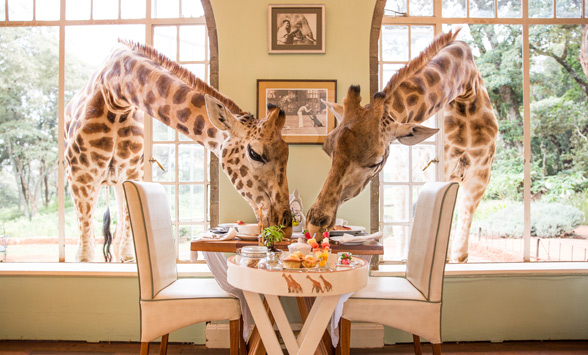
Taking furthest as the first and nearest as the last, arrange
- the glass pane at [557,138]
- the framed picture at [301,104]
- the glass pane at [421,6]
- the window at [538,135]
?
the glass pane at [557,138], the window at [538,135], the glass pane at [421,6], the framed picture at [301,104]

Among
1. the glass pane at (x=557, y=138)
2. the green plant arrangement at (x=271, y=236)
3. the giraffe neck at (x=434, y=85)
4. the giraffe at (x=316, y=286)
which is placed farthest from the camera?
the glass pane at (x=557, y=138)

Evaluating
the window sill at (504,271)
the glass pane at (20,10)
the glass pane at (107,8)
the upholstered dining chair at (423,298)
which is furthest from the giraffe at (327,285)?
the glass pane at (20,10)

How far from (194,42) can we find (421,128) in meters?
2.10

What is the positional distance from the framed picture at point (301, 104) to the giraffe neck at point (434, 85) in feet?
1.70

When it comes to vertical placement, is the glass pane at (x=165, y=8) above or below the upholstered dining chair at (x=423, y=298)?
above

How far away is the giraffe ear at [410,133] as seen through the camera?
245cm

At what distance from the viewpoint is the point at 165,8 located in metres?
3.54

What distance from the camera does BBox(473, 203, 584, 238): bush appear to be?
5559 millimetres

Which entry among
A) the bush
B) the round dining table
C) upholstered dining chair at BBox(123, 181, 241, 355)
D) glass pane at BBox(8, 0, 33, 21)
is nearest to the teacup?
Answer: upholstered dining chair at BBox(123, 181, 241, 355)

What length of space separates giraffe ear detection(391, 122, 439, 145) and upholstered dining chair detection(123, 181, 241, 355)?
132 centimetres

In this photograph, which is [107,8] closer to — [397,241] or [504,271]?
[397,241]

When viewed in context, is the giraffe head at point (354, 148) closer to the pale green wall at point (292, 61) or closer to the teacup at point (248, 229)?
the teacup at point (248, 229)

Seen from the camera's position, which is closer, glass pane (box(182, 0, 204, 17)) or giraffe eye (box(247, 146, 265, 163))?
giraffe eye (box(247, 146, 265, 163))

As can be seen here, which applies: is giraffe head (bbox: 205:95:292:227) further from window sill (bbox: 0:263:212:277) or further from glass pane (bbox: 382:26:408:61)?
glass pane (bbox: 382:26:408:61)
